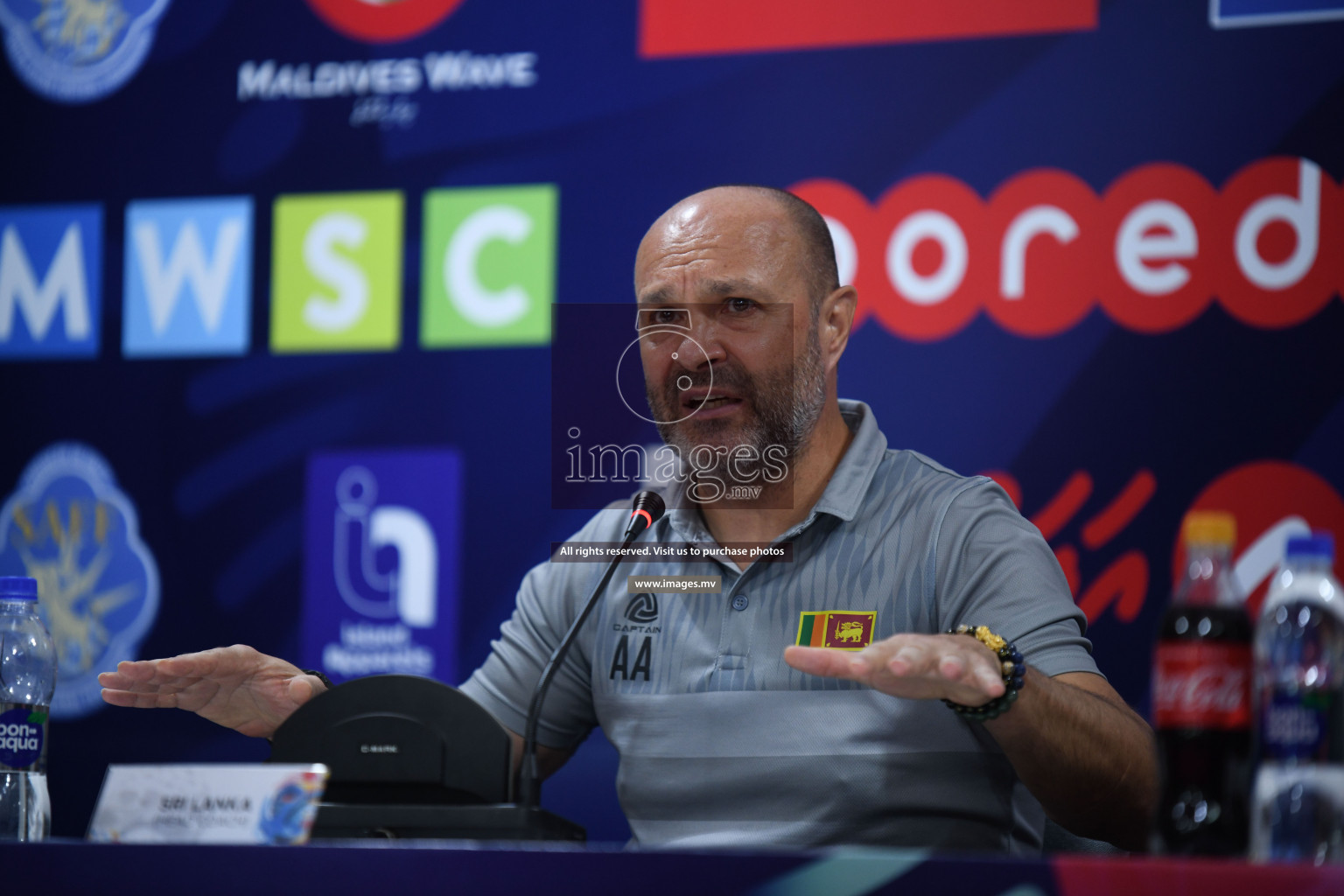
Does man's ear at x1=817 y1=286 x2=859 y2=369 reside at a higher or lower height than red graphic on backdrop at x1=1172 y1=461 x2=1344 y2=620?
higher

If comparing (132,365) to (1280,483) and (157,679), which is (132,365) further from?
(1280,483)

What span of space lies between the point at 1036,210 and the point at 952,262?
0.16 meters

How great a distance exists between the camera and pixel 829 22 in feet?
7.44

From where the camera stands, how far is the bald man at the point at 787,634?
1305 mm

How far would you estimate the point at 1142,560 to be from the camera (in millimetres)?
2047

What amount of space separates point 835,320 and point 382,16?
50.5 inches

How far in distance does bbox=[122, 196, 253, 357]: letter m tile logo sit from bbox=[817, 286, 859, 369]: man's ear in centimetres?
127

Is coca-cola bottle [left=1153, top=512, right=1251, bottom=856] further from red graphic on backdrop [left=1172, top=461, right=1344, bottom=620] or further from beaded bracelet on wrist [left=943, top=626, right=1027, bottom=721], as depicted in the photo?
red graphic on backdrop [left=1172, top=461, right=1344, bottom=620]

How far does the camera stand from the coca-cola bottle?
0.82 meters

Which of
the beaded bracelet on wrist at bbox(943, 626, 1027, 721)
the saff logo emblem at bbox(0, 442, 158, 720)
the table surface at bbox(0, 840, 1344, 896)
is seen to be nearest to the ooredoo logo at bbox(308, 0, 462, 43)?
the saff logo emblem at bbox(0, 442, 158, 720)

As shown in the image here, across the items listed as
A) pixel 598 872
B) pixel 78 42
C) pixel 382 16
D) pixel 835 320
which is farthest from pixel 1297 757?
pixel 78 42

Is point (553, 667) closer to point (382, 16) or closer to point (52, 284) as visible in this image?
point (382, 16)

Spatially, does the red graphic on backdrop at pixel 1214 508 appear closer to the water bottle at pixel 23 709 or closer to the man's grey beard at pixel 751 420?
the man's grey beard at pixel 751 420

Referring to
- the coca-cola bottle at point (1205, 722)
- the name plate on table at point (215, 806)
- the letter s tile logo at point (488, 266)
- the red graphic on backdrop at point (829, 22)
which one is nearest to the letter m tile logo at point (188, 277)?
the letter s tile logo at point (488, 266)
